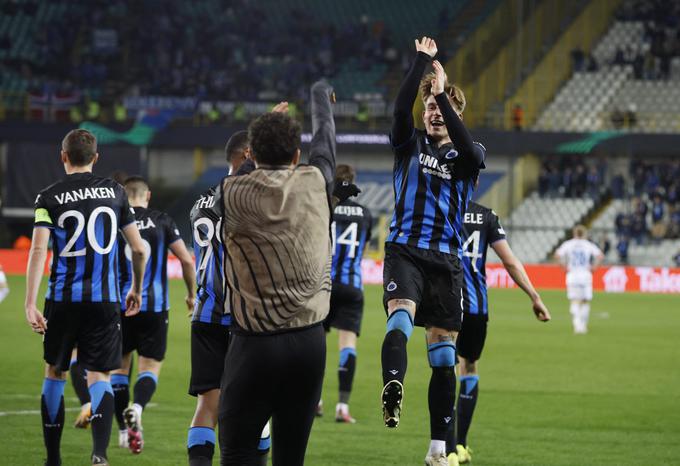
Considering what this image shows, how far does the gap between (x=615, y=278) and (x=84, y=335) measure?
26.2 m

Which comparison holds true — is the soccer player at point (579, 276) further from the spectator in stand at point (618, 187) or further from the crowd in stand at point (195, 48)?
the crowd in stand at point (195, 48)

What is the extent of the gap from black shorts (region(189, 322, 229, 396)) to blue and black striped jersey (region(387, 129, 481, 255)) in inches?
47.9

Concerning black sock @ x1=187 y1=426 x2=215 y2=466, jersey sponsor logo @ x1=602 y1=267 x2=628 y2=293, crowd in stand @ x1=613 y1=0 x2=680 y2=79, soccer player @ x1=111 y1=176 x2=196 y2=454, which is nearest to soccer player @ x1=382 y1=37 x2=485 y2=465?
black sock @ x1=187 y1=426 x2=215 y2=466

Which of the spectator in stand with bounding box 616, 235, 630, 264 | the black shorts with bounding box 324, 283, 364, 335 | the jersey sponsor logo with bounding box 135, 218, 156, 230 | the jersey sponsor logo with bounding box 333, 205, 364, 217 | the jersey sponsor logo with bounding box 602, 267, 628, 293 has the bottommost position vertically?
the black shorts with bounding box 324, 283, 364, 335

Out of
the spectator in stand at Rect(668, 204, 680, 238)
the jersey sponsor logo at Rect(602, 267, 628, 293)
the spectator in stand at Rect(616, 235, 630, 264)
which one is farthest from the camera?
the spectator in stand at Rect(668, 204, 680, 238)

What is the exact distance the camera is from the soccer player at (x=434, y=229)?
22.7 ft

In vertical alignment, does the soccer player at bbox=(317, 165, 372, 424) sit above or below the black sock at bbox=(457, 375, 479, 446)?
above

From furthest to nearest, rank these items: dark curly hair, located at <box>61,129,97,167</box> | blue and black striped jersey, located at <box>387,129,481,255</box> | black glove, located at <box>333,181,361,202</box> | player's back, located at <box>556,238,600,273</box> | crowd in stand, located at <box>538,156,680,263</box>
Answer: crowd in stand, located at <box>538,156,680,263</box> → player's back, located at <box>556,238,600,273</box> → dark curly hair, located at <box>61,129,97,167</box> → blue and black striped jersey, located at <box>387,129,481,255</box> → black glove, located at <box>333,181,361,202</box>

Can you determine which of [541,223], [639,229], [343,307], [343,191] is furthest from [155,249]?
[541,223]

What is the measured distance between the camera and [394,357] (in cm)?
661

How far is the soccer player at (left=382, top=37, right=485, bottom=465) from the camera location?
6.93m

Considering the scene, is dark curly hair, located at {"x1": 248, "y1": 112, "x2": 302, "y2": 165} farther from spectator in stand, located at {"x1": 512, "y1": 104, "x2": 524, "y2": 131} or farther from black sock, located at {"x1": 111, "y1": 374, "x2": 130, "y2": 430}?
spectator in stand, located at {"x1": 512, "y1": 104, "x2": 524, "y2": 131}

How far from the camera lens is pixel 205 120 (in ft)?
132

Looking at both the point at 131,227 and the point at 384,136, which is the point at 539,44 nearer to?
the point at 384,136
